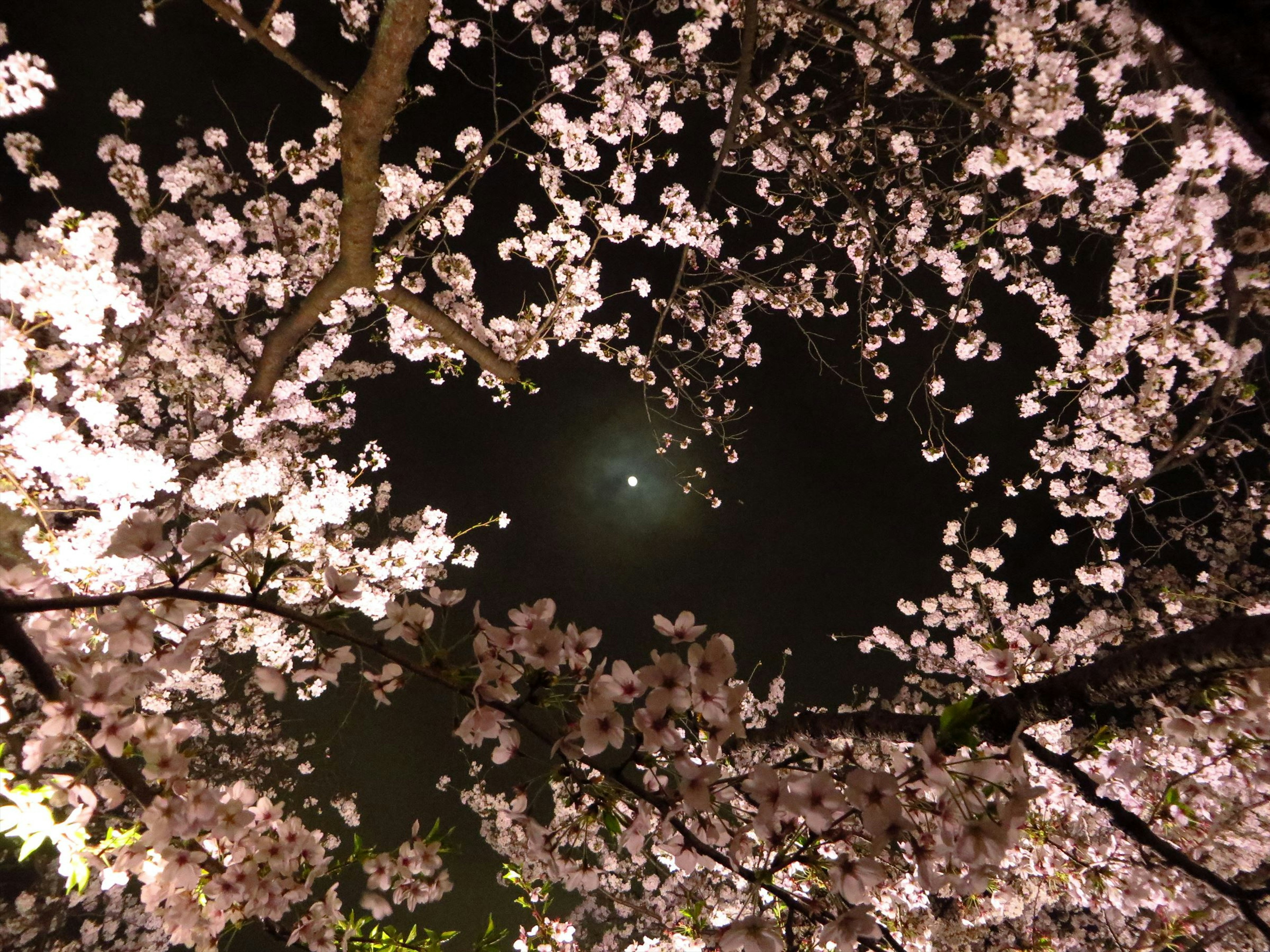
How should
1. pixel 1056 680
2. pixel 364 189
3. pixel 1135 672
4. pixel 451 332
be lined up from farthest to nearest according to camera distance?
1. pixel 451 332
2. pixel 364 189
3. pixel 1056 680
4. pixel 1135 672

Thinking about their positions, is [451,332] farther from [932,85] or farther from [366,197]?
[932,85]

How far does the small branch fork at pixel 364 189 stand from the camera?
3.60 meters

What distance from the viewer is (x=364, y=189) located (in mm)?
4375

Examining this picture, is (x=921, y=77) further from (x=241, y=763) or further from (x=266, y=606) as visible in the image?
(x=241, y=763)

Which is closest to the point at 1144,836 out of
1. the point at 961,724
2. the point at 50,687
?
the point at 961,724

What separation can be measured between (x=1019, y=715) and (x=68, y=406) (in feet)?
27.0

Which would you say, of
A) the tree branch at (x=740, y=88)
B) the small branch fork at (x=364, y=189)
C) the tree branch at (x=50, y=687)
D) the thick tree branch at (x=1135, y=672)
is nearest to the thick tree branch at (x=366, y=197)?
the small branch fork at (x=364, y=189)

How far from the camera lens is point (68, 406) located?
596 cm

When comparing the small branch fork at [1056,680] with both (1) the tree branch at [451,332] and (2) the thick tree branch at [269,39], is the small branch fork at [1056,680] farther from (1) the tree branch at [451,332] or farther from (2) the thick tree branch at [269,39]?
(1) the tree branch at [451,332]

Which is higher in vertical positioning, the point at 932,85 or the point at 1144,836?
the point at 932,85

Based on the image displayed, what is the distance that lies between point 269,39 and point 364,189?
962mm

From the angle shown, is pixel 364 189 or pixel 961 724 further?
pixel 364 189

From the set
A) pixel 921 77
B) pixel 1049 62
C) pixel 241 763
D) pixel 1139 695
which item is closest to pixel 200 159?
pixel 921 77

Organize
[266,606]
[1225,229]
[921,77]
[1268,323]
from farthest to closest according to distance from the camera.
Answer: [1268,323]
[1225,229]
[921,77]
[266,606]
